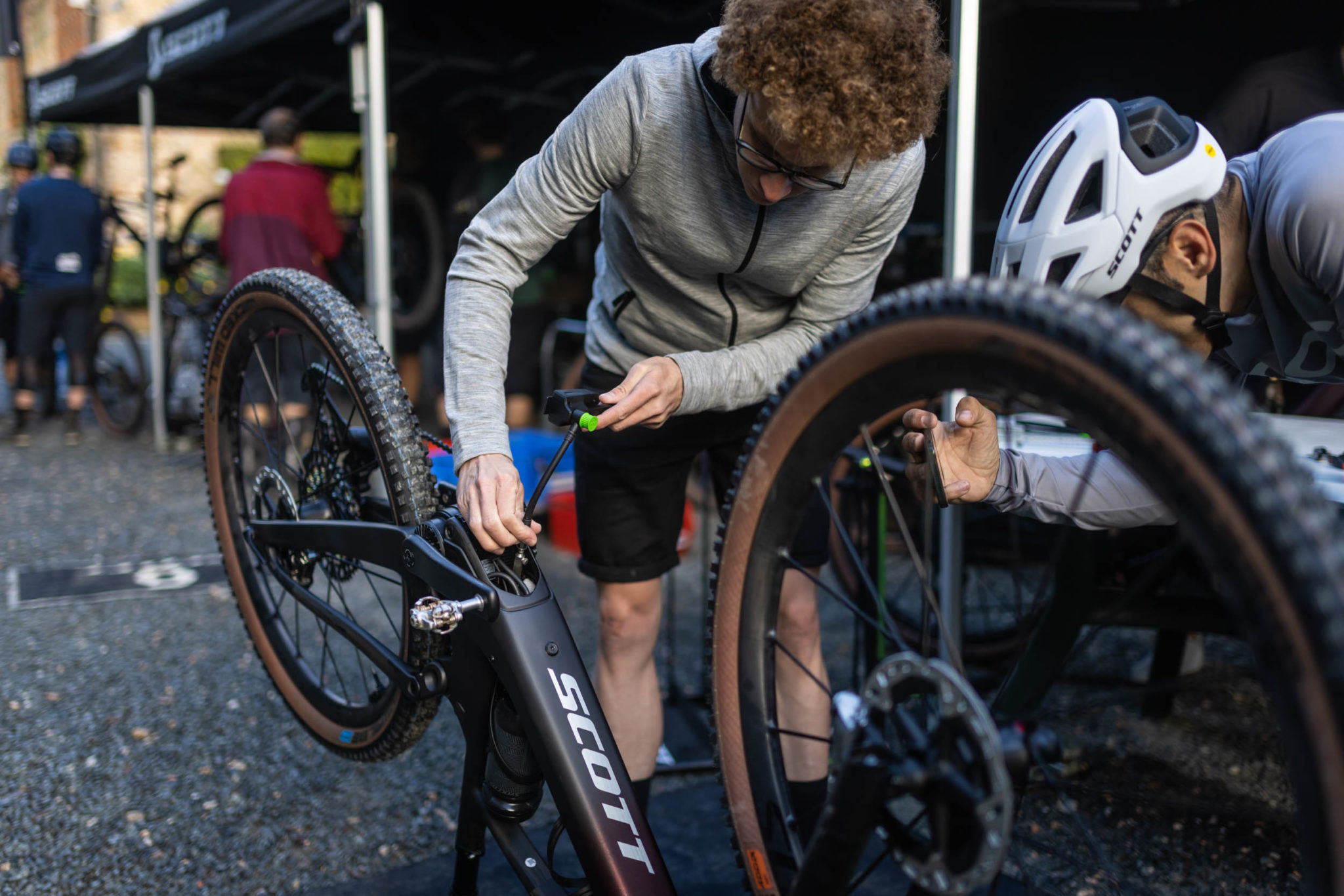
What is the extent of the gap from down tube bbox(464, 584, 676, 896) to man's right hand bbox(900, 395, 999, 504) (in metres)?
0.56

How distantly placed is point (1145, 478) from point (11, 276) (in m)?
8.27

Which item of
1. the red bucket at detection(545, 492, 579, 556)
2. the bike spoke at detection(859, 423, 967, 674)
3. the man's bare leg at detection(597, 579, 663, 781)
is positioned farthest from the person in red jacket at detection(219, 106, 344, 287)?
the bike spoke at detection(859, 423, 967, 674)

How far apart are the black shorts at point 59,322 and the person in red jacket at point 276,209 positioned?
201cm

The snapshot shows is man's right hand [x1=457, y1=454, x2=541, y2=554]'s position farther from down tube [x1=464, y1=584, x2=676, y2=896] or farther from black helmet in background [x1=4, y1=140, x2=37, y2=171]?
black helmet in background [x1=4, y1=140, x2=37, y2=171]

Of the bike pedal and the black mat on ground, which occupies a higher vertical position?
the bike pedal

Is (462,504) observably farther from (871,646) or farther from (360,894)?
(871,646)

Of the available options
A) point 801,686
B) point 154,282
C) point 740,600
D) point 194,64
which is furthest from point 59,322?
point 740,600

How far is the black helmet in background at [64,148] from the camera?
6.47 m

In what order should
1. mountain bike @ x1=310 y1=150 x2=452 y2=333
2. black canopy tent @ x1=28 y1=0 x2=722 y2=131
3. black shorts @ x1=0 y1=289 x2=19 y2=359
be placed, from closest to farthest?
black canopy tent @ x1=28 y1=0 x2=722 y2=131 < mountain bike @ x1=310 y1=150 x2=452 y2=333 < black shorts @ x1=0 y1=289 x2=19 y2=359

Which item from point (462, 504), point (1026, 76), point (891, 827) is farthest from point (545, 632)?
point (1026, 76)

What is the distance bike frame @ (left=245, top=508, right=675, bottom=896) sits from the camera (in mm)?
1289

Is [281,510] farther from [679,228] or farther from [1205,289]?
[1205,289]

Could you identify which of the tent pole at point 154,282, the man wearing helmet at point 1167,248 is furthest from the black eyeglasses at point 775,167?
the tent pole at point 154,282

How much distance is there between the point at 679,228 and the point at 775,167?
253 millimetres
